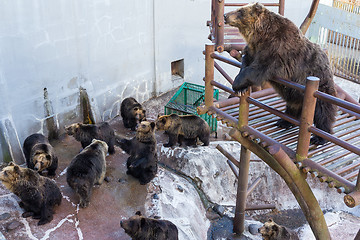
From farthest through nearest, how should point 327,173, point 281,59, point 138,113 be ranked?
point 138,113, point 281,59, point 327,173

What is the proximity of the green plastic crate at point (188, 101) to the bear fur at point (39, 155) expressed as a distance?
13.8 ft

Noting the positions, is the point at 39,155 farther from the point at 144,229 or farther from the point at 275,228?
the point at 275,228

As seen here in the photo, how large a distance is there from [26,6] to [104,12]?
96.8 inches

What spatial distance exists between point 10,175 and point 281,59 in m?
4.74

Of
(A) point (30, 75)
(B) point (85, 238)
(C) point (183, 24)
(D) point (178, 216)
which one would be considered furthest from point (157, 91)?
(B) point (85, 238)

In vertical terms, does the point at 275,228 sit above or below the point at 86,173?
below

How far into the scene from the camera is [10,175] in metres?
6.32

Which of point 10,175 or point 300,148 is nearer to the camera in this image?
point 300,148

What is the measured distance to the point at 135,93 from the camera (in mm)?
12172

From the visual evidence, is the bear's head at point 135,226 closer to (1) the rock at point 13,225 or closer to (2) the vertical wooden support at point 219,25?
(1) the rock at point 13,225

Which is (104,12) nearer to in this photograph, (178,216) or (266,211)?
(178,216)

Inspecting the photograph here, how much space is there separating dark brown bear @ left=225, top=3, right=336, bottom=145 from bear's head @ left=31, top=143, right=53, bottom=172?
4.20 metres

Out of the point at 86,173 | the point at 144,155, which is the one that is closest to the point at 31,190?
the point at 86,173

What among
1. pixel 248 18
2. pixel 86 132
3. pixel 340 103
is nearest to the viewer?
pixel 340 103
